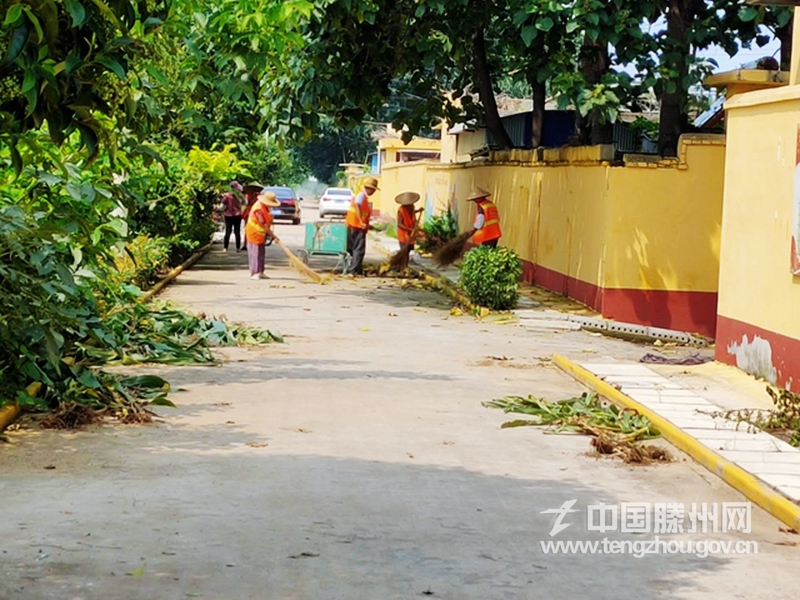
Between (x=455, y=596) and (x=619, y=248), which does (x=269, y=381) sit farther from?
(x=619, y=248)

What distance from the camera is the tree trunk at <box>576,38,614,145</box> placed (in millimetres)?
19844

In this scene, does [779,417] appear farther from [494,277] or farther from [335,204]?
[335,204]

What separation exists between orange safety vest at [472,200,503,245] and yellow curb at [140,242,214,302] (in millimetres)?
5507

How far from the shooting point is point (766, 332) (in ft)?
41.0

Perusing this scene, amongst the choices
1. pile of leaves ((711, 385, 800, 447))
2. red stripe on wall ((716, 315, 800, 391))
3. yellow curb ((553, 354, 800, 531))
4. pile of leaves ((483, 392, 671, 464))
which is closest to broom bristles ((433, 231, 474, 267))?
red stripe on wall ((716, 315, 800, 391))

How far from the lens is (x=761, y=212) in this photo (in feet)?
42.6

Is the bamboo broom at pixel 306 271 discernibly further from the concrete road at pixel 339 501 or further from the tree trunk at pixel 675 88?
the concrete road at pixel 339 501

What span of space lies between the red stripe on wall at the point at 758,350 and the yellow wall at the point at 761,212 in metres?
0.08

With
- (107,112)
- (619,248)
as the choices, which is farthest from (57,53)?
(619,248)

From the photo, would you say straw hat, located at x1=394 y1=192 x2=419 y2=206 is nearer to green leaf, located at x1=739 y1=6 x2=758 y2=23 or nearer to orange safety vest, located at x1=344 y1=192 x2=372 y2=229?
→ orange safety vest, located at x1=344 y1=192 x2=372 y2=229

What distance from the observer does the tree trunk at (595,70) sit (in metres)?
19.8

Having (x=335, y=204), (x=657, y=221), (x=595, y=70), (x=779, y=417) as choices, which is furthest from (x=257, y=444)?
(x=335, y=204)

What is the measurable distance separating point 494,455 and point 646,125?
22.0 m

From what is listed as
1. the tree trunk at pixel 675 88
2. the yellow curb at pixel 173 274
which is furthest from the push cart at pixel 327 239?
the tree trunk at pixel 675 88
